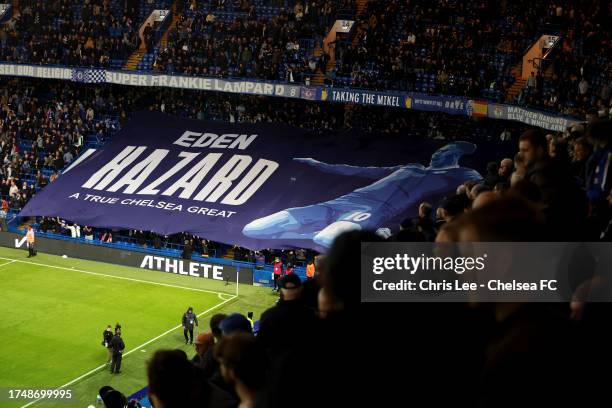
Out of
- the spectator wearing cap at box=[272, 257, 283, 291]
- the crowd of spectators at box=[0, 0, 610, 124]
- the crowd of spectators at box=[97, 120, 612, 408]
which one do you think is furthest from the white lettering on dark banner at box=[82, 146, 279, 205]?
the crowd of spectators at box=[97, 120, 612, 408]

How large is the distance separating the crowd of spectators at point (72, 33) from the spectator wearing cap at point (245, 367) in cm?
3668

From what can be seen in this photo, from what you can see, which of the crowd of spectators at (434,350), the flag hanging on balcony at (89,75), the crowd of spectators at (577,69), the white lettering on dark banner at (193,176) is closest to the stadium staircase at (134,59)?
the flag hanging on balcony at (89,75)

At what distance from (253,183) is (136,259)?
5.78 metres

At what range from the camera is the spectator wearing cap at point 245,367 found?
3574 mm

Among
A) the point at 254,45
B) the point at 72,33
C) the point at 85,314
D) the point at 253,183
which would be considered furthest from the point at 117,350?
the point at 72,33

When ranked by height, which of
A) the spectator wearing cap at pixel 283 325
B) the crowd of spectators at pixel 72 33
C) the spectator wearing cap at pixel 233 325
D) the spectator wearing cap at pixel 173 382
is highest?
the crowd of spectators at pixel 72 33

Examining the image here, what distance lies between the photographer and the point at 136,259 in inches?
1209

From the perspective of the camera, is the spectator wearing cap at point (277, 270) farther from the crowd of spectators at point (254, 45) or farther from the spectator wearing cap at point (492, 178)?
A: the spectator wearing cap at point (492, 178)

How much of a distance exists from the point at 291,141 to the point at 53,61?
570 inches

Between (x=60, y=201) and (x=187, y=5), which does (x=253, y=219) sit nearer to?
(x=60, y=201)

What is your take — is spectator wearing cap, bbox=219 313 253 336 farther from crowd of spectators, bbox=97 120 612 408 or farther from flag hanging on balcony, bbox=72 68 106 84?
flag hanging on balcony, bbox=72 68 106 84

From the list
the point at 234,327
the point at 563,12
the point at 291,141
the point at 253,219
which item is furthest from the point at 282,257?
the point at 234,327

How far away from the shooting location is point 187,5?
1569 inches

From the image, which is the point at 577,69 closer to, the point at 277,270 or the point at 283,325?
the point at 277,270
